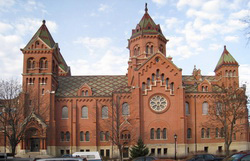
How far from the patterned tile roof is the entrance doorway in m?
9.55

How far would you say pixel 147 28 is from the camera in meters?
65.0

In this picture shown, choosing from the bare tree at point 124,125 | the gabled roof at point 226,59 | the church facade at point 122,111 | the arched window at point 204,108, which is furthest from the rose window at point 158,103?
the gabled roof at point 226,59

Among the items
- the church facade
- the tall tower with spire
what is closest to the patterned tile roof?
the church facade

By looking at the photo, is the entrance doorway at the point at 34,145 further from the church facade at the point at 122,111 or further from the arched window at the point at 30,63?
the arched window at the point at 30,63

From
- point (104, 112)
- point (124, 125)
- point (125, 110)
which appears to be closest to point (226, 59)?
point (125, 110)

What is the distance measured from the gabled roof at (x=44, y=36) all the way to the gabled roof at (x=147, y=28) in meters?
18.0

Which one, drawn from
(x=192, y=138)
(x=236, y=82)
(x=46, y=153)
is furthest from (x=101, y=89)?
(x=236, y=82)

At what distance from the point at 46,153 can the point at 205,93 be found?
31.1 meters

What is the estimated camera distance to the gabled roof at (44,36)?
5709cm

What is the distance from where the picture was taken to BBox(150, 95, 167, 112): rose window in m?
55.1

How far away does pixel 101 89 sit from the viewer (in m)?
59.9

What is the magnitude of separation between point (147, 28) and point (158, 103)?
59.7 ft

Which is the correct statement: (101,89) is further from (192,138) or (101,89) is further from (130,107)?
(192,138)

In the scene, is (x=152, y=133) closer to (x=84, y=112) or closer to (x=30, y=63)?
(x=84, y=112)
